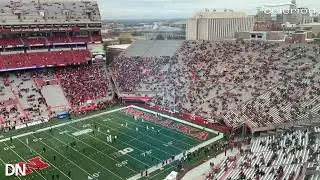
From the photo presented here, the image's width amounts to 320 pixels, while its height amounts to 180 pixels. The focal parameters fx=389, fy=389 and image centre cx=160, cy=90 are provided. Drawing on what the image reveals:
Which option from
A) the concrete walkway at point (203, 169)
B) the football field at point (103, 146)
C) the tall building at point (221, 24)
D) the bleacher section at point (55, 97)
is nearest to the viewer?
the concrete walkway at point (203, 169)

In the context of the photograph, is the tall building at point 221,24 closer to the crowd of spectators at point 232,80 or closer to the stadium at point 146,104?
the stadium at point 146,104

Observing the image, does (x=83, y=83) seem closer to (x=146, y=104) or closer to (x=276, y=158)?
(x=146, y=104)

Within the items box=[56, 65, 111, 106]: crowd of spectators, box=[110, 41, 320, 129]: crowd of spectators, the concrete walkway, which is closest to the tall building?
box=[110, 41, 320, 129]: crowd of spectators

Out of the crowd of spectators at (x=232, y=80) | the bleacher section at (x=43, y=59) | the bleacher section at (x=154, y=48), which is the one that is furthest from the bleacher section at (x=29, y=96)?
the bleacher section at (x=154, y=48)

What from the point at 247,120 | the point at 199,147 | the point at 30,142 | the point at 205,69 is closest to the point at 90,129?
the point at 30,142

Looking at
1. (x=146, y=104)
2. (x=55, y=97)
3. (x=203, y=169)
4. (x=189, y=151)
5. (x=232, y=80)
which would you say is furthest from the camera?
(x=55, y=97)

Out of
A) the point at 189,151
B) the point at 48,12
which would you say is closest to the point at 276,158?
the point at 189,151
